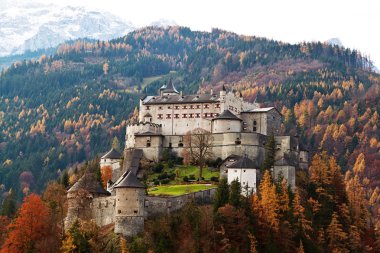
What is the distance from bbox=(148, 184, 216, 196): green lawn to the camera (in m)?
89.1

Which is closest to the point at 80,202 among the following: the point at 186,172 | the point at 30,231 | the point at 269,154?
the point at 30,231

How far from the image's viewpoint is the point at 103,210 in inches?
3391

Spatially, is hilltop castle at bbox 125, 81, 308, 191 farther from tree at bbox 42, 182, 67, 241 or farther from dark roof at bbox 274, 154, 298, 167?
tree at bbox 42, 182, 67, 241

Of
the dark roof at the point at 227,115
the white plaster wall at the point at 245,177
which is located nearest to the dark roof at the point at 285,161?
the white plaster wall at the point at 245,177

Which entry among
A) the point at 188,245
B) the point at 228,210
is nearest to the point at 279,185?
the point at 228,210

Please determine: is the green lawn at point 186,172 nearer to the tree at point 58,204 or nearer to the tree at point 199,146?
the tree at point 199,146

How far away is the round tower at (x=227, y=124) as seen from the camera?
4154 inches

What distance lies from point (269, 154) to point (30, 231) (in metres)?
34.8

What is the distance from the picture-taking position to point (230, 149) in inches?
4067

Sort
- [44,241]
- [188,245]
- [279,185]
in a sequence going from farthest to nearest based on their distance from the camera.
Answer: [279,185]
[44,241]
[188,245]

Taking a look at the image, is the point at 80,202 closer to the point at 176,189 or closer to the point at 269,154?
Answer: the point at 176,189

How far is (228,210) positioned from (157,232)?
890cm

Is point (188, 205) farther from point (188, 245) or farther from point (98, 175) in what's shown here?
point (98, 175)

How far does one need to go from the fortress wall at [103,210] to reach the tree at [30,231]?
20.8ft
